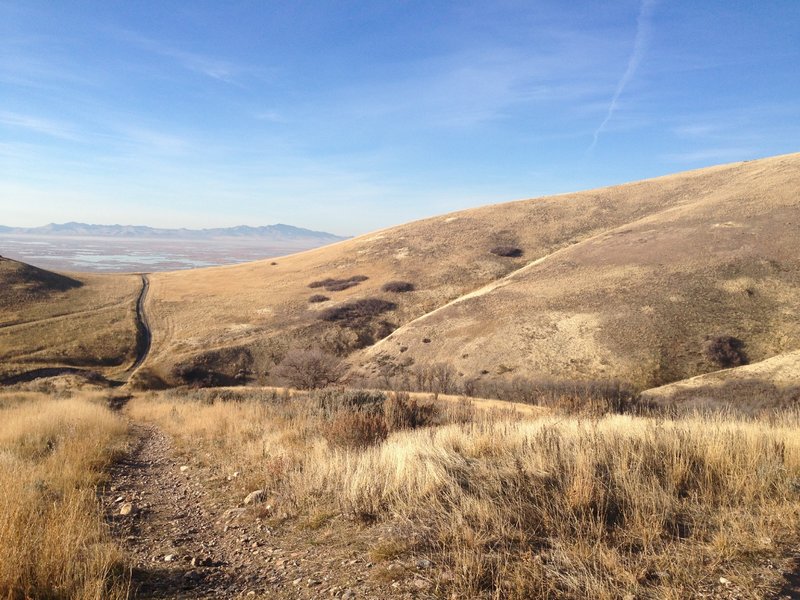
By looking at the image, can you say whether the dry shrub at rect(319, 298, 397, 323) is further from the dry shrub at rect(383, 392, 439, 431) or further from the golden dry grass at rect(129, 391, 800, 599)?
the golden dry grass at rect(129, 391, 800, 599)

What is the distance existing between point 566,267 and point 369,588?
45147 mm

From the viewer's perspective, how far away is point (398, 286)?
52656 mm

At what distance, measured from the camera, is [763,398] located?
66.6 feet

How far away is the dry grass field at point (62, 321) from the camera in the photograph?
124 ft

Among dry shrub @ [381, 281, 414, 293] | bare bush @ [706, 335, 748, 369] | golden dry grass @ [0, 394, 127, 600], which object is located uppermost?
dry shrub @ [381, 281, 414, 293]

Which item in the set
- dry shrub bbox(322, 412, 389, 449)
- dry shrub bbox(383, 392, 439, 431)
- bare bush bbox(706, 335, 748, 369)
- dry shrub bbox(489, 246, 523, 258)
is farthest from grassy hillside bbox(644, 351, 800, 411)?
dry shrub bbox(489, 246, 523, 258)

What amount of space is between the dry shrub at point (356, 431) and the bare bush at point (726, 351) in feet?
83.7

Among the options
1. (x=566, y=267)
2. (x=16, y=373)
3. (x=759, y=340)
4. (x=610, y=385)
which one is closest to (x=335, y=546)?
(x=610, y=385)

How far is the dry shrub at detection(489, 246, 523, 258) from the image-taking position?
5731 centimetres

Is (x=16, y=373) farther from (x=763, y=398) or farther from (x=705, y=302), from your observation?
(x=705, y=302)

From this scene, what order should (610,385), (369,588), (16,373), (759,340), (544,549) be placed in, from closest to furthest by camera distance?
(369,588)
(544,549)
(610,385)
(759,340)
(16,373)

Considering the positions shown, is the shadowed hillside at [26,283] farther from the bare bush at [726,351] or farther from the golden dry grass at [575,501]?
the bare bush at [726,351]

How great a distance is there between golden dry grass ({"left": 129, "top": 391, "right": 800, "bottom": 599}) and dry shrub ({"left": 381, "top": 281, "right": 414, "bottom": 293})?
44609 millimetres

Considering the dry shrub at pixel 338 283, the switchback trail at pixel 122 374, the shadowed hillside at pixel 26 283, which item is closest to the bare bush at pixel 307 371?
the switchback trail at pixel 122 374
